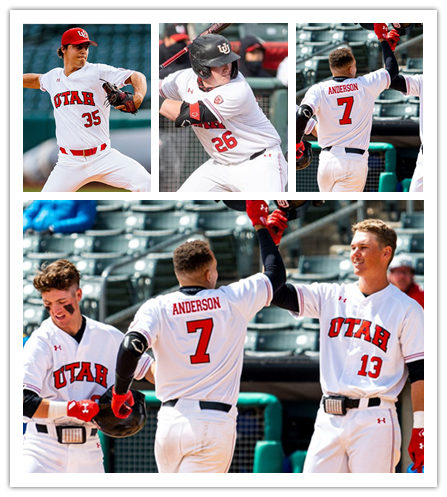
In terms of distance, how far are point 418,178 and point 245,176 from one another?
0.75 metres

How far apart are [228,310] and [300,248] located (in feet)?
10.3

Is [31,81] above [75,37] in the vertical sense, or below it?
below

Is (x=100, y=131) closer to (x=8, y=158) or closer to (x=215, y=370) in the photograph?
(x=8, y=158)

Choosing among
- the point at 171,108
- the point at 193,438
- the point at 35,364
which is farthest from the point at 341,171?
the point at 35,364

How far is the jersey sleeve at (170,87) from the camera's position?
3981 mm

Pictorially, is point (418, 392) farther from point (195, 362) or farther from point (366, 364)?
point (195, 362)

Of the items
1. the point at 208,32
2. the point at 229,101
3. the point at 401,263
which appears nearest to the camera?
the point at 208,32

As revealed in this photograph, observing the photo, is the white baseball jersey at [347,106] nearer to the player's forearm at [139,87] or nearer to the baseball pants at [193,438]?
the player's forearm at [139,87]

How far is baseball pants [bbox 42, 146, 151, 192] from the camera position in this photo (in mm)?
4129

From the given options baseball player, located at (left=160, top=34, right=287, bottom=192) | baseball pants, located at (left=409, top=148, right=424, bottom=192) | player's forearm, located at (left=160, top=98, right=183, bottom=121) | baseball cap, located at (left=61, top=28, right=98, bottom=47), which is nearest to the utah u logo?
baseball player, located at (left=160, top=34, right=287, bottom=192)

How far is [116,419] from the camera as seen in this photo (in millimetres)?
3486

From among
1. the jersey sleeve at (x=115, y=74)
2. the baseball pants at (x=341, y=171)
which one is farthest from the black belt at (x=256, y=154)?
the jersey sleeve at (x=115, y=74)

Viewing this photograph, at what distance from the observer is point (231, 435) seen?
346cm
